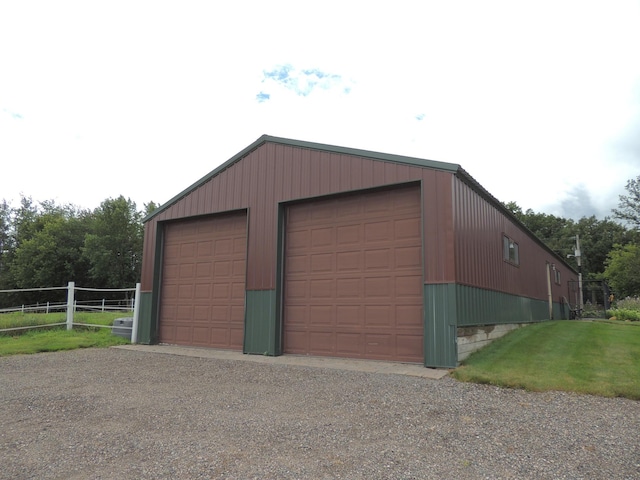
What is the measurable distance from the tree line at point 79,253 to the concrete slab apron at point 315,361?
29.6m

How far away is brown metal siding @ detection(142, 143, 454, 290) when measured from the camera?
797 centimetres

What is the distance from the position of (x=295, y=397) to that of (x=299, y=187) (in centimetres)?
542

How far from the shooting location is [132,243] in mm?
39438

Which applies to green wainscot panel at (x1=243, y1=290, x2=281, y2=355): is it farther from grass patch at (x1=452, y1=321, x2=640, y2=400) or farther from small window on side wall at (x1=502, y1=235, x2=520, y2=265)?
small window on side wall at (x1=502, y1=235, x2=520, y2=265)

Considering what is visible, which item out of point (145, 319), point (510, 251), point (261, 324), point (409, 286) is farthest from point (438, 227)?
point (145, 319)

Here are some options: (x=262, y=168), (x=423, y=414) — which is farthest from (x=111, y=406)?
(x=262, y=168)

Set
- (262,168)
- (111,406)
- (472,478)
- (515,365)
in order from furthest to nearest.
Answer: (262,168), (515,365), (111,406), (472,478)

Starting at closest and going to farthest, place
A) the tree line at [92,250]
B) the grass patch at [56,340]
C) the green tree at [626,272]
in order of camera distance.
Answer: the grass patch at [56,340]
the green tree at [626,272]
the tree line at [92,250]

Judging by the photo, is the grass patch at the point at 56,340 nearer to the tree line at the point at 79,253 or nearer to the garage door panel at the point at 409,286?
the garage door panel at the point at 409,286

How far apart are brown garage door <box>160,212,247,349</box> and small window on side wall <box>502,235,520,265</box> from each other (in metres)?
7.09

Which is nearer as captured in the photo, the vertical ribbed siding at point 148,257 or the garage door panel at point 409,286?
the garage door panel at point 409,286

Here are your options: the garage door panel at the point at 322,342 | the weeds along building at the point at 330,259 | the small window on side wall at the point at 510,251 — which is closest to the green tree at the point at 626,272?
the small window on side wall at the point at 510,251

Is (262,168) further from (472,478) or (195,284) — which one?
(472,478)

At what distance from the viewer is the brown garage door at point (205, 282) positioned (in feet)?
35.4
